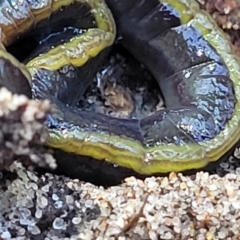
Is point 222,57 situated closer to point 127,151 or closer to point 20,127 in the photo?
point 127,151

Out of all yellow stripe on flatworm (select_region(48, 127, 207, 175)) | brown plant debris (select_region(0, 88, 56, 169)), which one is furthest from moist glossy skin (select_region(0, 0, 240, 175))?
brown plant debris (select_region(0, 88, 56, 169))

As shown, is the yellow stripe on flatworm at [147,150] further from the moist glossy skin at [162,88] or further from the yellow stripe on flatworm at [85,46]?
the yellow stripe on flatworm at [85,46]

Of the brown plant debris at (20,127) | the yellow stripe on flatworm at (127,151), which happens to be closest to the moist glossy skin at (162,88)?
the yellow stripe on flatworm at (127,151)

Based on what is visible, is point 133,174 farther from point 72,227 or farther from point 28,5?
point 28,5

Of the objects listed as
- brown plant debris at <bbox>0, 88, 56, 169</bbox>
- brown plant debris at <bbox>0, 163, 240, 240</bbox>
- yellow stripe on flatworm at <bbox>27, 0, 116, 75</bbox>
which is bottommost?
brown plant debris at <bbox>0, 163, 240, 240</bbox>

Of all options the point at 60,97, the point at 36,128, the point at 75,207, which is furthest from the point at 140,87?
the point at 36,128

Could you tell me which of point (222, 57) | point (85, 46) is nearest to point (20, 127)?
point (85, 46)

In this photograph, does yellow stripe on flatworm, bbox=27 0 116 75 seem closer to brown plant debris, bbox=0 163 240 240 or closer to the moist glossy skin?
the moist glossy skin
